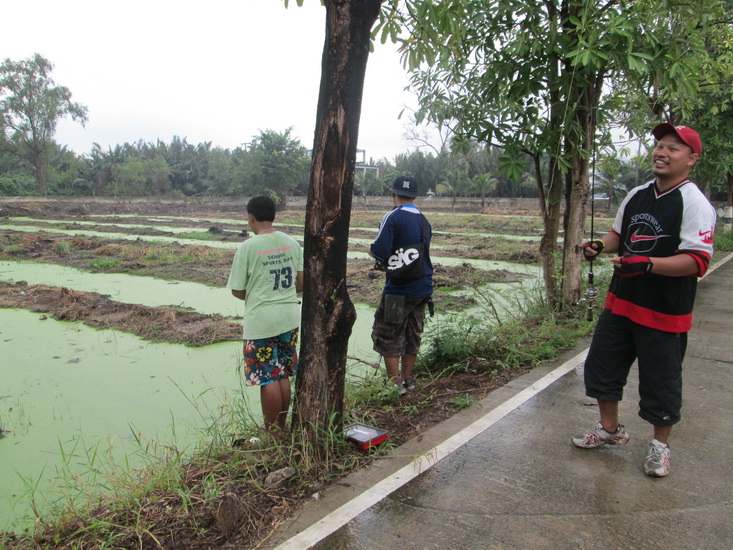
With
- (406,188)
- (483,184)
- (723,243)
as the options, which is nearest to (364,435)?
(406,188)

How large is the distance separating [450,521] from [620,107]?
16.4 ft

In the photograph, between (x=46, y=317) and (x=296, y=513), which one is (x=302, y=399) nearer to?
(x=296, y=513)

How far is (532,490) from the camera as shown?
254 centimetres

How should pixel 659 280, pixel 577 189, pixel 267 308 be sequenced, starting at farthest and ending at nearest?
pixel 577 189 → pixel 267 308 → pixel 659 280

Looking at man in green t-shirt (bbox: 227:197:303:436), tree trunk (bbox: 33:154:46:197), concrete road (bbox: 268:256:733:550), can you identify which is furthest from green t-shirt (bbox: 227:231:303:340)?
tree trunk (bbox: 33:154:46:197)

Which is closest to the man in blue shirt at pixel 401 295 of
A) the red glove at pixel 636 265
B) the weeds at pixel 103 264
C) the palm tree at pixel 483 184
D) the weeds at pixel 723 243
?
the red glove at pixel 636 265

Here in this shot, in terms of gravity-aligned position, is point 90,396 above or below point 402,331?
below

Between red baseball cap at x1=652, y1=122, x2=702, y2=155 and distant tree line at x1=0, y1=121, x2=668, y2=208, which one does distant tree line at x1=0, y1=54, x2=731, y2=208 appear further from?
red baseball cap at x1=652, y1=122, x2=702, y2=155

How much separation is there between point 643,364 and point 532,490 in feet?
2.69

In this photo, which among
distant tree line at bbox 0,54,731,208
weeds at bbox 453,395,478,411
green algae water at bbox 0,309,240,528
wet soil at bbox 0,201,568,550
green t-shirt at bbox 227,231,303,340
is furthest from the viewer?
distant tree line at bbox 0,54,731,208

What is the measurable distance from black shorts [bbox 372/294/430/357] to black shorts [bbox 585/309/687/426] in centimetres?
132

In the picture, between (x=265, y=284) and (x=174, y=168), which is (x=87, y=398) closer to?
(x=265, y=284)

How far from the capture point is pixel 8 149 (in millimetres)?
41906

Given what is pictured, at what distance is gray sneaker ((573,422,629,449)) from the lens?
2949 millimetres
